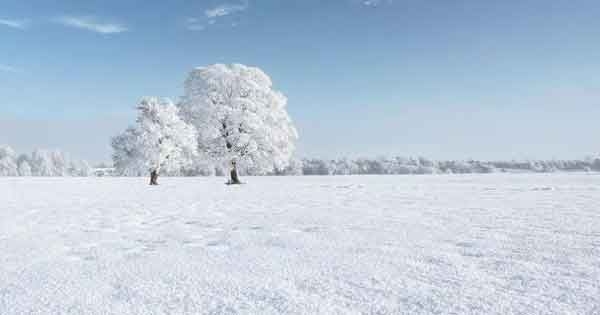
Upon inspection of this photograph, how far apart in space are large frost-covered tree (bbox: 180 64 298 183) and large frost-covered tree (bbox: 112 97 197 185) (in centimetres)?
107

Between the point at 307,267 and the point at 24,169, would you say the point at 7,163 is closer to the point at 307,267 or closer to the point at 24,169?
the point at 24,169

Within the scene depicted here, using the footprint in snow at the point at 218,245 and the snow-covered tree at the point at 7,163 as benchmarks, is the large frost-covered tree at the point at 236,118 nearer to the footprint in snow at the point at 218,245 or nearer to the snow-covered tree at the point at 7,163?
the footprint in snow at the point at 218,245

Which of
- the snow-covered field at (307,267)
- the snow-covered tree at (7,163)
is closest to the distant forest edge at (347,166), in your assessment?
the snow-covered tree at (7,163)

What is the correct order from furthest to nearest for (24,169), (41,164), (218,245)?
(41,164) → (24,169) → (218,245)

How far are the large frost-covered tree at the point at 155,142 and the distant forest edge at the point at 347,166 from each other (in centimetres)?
1816

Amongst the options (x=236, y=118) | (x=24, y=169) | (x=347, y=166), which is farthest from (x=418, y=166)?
(x=24, y=169)

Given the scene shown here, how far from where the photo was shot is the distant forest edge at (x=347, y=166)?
67.8 meters

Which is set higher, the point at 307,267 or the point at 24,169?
the point at 24,169

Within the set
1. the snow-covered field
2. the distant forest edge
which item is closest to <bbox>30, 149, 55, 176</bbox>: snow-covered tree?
the distant forest edge

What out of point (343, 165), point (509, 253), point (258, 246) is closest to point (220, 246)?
point (258, 246)

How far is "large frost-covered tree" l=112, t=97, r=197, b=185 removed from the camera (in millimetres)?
27281

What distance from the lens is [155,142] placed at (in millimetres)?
27516

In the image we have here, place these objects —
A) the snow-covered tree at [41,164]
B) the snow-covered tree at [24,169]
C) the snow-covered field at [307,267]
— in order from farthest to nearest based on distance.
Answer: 1. the snow-covered tree at [41,164]
2. the snow-covered tree at [24,169]
3. the snow-covered field at [307,267]

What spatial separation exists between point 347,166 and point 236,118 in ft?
212
